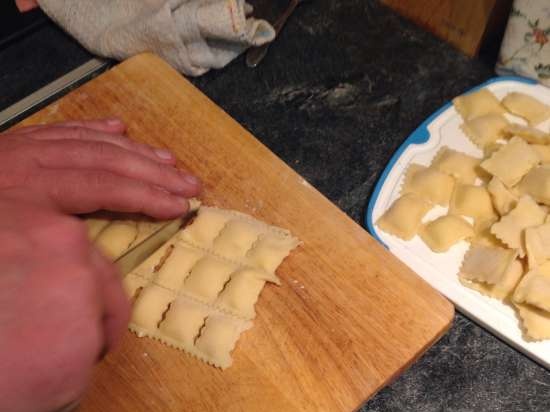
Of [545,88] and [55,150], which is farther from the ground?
[55,150]

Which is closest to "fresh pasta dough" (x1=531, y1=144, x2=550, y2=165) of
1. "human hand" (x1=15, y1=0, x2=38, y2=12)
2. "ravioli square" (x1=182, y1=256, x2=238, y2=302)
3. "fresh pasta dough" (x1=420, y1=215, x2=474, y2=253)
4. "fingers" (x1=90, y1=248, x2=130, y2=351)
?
"fresh pasta dough" (x1=420, y1=215, x2=474, y2=253)

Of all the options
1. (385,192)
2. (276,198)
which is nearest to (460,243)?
(385,192)

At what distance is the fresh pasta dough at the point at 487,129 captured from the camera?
1310mm

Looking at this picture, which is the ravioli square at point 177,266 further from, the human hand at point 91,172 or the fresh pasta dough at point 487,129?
the fresh pasta dough at point 487,129

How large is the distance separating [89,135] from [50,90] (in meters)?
0.36

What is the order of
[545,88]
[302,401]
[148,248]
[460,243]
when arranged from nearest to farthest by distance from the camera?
[302,401]
[148,248]
[460,243]
[545,88]

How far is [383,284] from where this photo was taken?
1066mm

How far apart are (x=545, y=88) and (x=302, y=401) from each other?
88 cm

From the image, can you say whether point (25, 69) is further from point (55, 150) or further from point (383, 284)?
point (383, 284)

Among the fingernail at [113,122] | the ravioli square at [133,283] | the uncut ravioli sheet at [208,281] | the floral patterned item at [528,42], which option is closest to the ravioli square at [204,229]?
the uncut ravioli sheet at [208,281]

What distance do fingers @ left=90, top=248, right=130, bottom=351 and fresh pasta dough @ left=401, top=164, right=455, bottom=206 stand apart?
67cm

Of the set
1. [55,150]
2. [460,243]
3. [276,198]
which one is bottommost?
[460,243]

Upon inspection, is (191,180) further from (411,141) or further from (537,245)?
(537,245)

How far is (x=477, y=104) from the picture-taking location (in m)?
1.35
